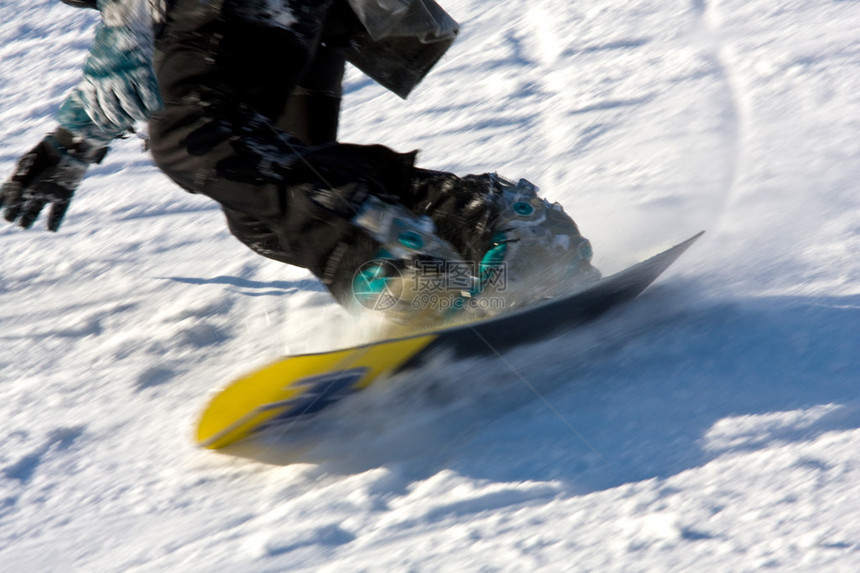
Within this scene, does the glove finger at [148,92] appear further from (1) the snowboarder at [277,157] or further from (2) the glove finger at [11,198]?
(2) the glove finger at [11,198]

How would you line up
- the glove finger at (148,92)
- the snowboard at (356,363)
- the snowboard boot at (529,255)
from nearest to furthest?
the snowboard at (356,363) < the glove finger at (148,92) < the snowboard boot at (529,255)

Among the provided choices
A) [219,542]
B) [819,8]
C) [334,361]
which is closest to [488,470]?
[334,361]

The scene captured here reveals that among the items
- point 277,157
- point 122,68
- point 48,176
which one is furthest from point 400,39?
point 48,176

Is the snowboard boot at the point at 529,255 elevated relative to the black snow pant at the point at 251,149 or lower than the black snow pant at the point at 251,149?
lower

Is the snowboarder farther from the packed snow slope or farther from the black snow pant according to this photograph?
the packed snow slope

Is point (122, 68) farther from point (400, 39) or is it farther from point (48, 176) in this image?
point (400, 39)

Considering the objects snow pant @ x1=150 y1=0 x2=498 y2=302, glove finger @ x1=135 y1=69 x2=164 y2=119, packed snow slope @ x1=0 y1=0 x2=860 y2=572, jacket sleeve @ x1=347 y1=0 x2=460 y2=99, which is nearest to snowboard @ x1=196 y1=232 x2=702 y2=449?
packed snow slope @ x1=0 y1=0 x2=860 y2=572

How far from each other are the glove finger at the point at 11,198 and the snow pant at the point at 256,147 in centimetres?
42

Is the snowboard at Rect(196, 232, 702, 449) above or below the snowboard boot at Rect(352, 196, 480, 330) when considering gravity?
below

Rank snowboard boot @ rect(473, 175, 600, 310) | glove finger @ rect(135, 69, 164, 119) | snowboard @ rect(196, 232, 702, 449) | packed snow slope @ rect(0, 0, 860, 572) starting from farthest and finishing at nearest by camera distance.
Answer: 1. snowboard boot @ rect(473, 175, 600, 310)
2. glove finger @ rect(135, 69, 164, 119)
3. snowboard @ rect(196, 232, 702, 449)
4. packed snow slope @ rect(0, 0, 860, 572)

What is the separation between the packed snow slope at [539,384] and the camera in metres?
1.16

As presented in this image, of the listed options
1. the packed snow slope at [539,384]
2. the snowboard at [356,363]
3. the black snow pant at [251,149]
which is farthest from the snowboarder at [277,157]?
the packed snow slope at [539,384]

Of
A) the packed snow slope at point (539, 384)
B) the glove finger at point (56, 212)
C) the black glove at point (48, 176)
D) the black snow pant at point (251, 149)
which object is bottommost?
the packed snow slope at point (539, 384)

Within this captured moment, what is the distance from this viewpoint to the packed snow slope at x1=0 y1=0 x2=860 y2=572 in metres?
1.16
